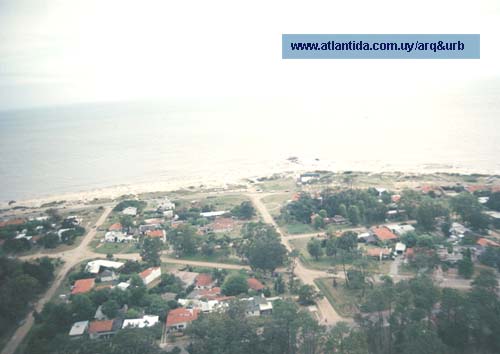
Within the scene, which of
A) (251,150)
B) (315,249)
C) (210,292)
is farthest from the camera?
(251,150)

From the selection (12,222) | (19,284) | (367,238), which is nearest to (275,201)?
(367,238)

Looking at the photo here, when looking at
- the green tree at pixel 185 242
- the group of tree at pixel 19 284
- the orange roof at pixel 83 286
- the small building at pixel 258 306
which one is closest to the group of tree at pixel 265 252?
the small building at pixel 258 306

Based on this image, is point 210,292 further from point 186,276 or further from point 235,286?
point 186,276

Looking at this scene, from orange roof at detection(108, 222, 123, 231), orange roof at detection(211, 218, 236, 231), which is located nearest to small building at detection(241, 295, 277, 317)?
orange roof at detection(211, 218, 236, 231)

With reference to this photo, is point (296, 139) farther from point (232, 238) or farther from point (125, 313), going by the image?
point (125, 313)

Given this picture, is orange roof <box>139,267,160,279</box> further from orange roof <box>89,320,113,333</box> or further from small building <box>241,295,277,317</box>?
small building <box>241,295,277,317</box>

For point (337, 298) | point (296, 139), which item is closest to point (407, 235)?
point (337, 298)
